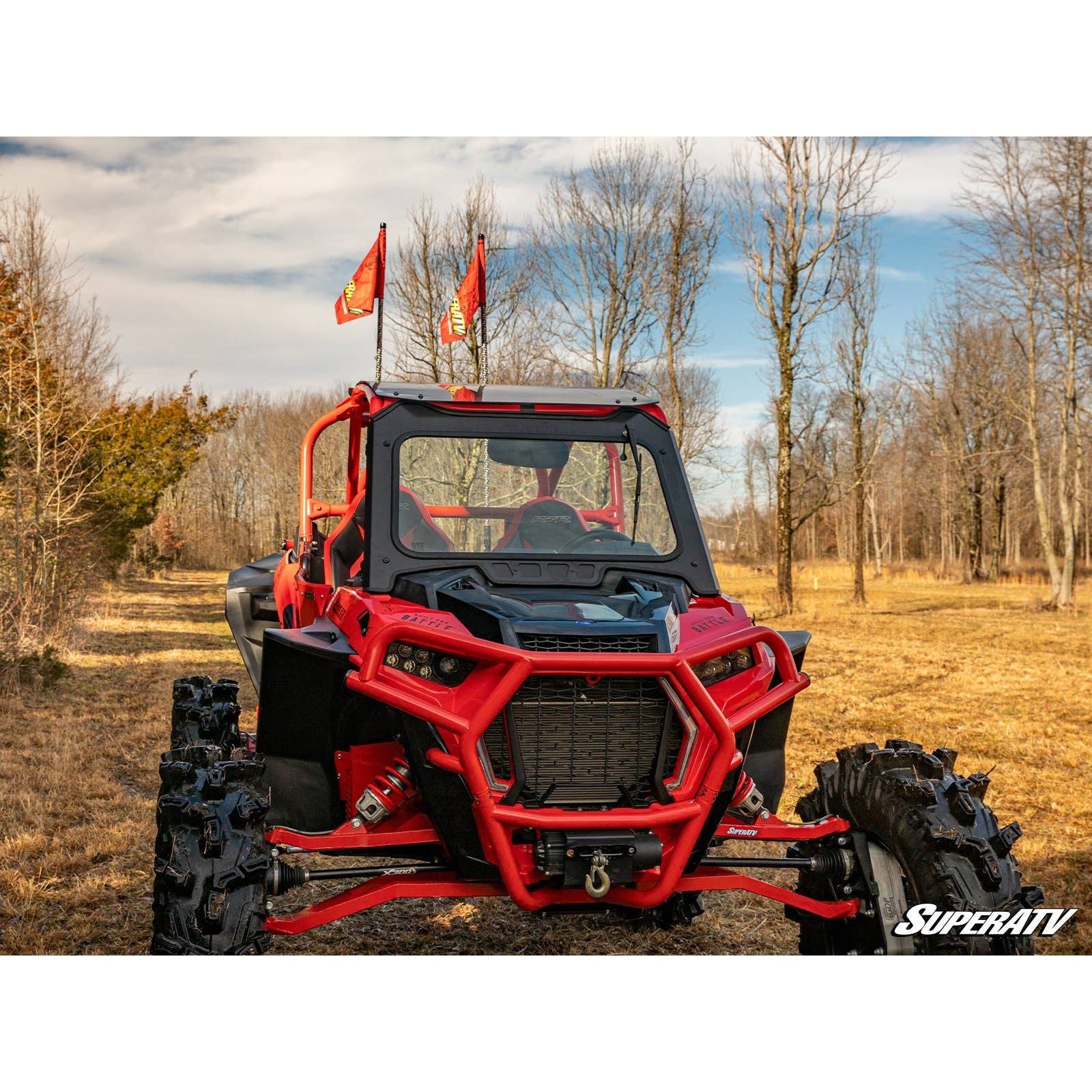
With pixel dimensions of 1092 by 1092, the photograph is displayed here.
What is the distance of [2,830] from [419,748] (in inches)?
170

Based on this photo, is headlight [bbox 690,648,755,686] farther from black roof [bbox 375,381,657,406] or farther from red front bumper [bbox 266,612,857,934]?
black roof [bbox 375,381,657,406]

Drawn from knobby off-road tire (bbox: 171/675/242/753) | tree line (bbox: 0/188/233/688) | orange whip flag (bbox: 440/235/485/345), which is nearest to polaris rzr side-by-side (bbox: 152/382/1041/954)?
knobby off-road tire (bbox: 171/675/242/753)

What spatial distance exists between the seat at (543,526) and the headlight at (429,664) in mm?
880

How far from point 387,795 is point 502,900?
7.24ft

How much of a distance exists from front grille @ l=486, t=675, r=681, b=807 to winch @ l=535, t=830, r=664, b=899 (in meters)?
0.15

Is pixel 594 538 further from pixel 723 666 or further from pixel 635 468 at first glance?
pixel 723 666

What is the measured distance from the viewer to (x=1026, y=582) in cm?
3691

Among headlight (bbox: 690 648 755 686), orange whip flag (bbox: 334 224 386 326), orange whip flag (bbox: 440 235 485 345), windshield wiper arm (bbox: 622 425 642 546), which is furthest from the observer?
orange whip flag (bbox: 334 224 386 326)

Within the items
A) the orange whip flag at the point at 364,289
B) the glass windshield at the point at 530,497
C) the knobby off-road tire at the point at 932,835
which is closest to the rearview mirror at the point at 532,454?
the glass windshield at the point at 530,497

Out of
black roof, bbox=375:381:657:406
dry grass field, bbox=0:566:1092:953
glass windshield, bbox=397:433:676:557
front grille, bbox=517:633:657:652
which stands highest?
black roof, bbox=375:381:657:406

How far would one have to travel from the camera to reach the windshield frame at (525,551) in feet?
14.4

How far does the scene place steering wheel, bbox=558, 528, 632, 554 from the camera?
4602 millimetres

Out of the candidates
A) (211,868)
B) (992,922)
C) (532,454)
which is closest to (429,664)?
(211,868)

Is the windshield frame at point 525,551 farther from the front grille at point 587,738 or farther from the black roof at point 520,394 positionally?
the front grille at point 587,738
